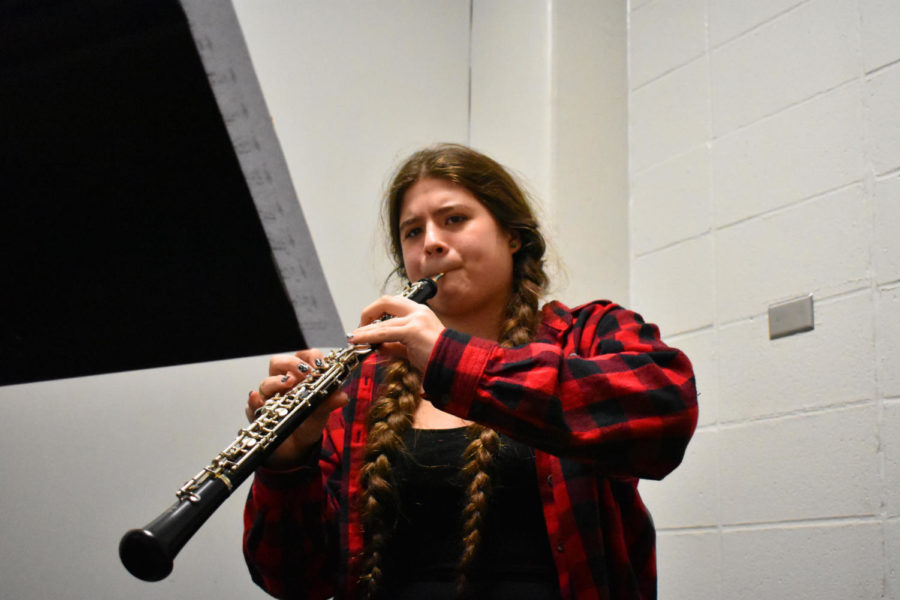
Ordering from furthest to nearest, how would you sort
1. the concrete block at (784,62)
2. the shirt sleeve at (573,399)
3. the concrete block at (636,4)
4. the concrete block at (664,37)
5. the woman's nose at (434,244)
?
the concrete block at (636,4) < the concrete block at (664,37) < the concrete block at (784,62) < the woman's nose at (434,244) < the shirt sleeve at (573,399)

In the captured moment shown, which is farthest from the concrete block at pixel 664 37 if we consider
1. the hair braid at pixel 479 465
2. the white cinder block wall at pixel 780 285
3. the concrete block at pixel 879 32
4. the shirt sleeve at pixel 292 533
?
the shirt sleeve at pixel 292 533

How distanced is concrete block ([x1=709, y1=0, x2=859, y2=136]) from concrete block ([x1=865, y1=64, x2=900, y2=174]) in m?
0.06

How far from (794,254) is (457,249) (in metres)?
0.71

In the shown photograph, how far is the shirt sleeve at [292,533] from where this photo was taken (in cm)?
132

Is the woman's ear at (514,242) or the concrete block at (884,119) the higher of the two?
the concrete block at (884,119)

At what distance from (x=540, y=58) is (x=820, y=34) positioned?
683 mm

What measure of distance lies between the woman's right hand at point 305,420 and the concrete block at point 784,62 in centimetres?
113

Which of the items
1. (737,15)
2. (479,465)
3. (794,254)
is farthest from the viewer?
(737,15)

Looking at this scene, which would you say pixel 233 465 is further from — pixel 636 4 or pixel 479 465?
pixel 636 4

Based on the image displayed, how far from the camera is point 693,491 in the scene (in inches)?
74.1

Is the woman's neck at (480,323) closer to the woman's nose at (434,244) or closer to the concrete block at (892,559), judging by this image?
the woman's nose at (434,244)

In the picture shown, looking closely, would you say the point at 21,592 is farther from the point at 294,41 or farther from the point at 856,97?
the point at 856,97

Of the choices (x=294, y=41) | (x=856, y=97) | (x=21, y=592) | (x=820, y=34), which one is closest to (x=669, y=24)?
(x=820, y=34)

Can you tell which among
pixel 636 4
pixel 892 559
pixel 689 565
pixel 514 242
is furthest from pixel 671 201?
pixel 892 559
